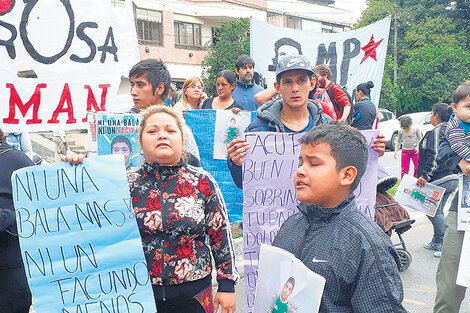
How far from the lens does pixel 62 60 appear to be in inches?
159

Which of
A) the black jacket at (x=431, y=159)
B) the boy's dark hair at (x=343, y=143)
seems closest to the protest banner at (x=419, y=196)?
the black jacket at (x=431, y=159)

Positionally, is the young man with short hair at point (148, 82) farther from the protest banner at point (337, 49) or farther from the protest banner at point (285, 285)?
the protest banner at point (337, 49)

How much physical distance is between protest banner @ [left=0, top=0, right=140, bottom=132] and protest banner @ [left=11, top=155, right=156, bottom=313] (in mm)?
1714

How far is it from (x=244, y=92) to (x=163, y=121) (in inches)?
131

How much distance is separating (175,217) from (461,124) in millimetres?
2149

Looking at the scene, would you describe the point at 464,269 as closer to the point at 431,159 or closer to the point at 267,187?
the point at 267,187

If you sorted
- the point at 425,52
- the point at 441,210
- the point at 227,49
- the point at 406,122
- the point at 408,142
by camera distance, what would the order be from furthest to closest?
the point at 425,52
the point at 227,49
the point at 406,122
the point at 408,142
the point at 441,210

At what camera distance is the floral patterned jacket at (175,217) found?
88.7 inches

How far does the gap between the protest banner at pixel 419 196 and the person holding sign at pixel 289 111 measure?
2131 mm

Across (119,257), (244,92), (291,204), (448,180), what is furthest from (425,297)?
(119,257)

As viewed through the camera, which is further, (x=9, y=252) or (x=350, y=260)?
(x=9, y=252)

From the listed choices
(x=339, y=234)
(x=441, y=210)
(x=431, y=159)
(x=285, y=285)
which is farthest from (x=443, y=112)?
(x=285, y=285)

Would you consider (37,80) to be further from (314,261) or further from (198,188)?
(314,261)

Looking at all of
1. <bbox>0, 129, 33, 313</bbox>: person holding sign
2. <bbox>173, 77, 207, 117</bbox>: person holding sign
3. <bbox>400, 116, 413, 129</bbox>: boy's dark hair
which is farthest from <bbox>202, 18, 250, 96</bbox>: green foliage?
<bbox>0, 129, 33, 313</bbox>: person holding sign
